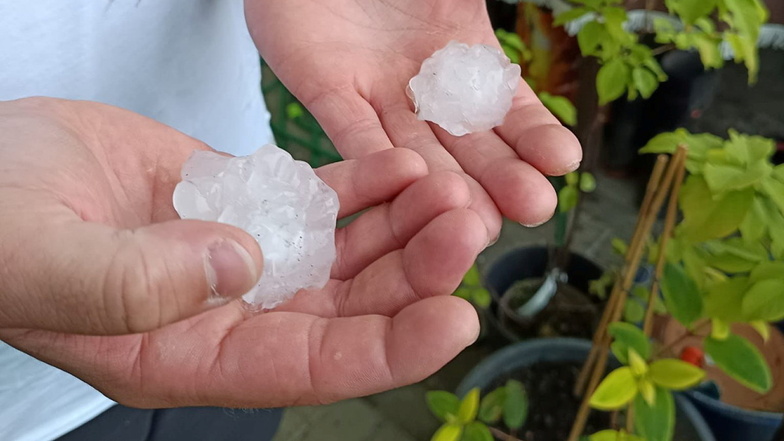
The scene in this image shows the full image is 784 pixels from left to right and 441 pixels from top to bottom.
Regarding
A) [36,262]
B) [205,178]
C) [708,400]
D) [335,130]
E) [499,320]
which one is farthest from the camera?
[499,320]

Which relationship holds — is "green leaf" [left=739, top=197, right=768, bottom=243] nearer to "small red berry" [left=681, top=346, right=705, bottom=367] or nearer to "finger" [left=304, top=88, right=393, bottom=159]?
"finger" [left=304, top=88, right=393, bottom=159]

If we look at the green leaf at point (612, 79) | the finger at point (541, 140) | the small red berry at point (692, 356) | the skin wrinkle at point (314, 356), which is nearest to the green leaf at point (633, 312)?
the small red berry at point (692, 356)

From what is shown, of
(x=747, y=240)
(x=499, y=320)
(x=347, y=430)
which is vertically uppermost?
(x=747, y=240)

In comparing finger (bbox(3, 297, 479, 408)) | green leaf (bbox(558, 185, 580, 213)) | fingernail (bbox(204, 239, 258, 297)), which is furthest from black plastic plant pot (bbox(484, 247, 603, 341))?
fingernail (bbox(204, 239, 258, 297))

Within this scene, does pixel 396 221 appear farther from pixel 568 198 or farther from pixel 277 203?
pixel 568 198

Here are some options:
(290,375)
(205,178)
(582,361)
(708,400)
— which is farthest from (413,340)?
(708,400)

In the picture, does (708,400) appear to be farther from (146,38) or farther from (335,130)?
(146,38)

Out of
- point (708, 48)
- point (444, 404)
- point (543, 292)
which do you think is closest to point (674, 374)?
point (444, 404)
